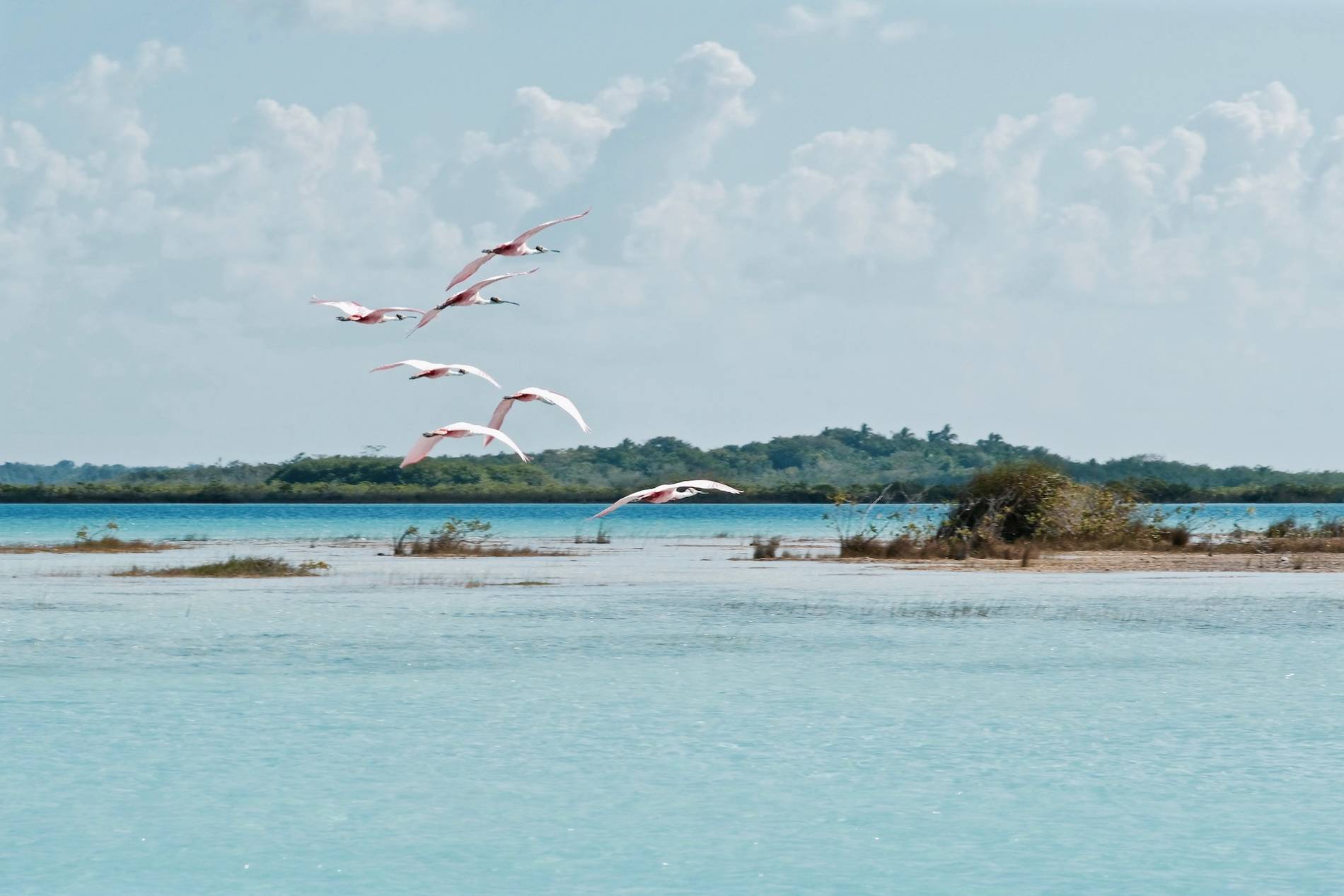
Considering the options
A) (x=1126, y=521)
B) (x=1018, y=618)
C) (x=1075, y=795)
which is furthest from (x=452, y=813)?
(x=1126, y=521)

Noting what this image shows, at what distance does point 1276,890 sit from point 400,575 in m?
31.4

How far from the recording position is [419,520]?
109 meters

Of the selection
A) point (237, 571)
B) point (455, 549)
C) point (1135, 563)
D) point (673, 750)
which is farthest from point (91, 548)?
point (673, 750)

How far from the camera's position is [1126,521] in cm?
5072

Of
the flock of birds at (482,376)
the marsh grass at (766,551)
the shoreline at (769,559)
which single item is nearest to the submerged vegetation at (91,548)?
the shoreline at (769,559)

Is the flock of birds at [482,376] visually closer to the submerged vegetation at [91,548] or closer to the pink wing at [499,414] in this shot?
the pink wing at [499,414]

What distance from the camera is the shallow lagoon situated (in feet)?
43.4

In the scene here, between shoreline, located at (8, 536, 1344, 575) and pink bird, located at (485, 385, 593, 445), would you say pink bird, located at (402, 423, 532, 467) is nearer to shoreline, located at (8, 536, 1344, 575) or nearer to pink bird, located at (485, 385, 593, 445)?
pink bird, located at (485, 385, 593, 445)

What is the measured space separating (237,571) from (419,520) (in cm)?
6742

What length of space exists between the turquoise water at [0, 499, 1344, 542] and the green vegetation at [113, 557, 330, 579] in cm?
1722

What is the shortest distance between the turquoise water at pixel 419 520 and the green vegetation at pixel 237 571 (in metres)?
17.2

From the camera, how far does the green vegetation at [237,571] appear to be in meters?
41.6

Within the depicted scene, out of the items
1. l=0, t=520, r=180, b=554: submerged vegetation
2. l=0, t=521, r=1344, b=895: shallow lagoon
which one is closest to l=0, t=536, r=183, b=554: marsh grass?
l=0, t=520, r=180, b=554: submerged vegetation

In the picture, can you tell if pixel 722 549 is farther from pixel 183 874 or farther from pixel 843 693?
pixel 183 874
